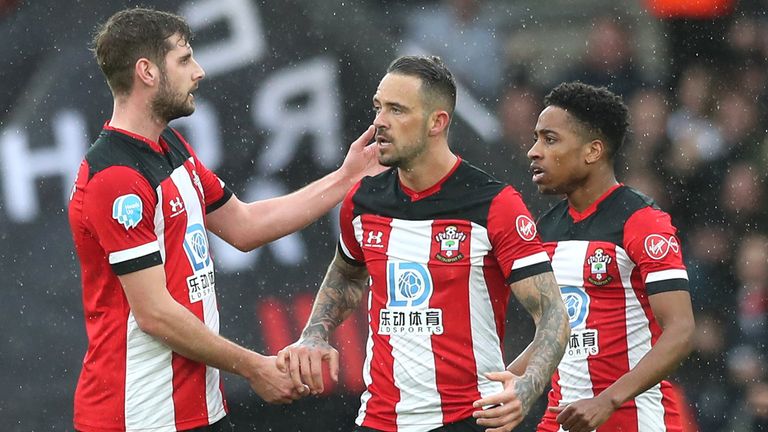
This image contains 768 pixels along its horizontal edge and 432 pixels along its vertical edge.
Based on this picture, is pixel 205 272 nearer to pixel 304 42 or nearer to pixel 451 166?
pixel 451 166

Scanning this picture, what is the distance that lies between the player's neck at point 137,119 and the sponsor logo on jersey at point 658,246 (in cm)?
187

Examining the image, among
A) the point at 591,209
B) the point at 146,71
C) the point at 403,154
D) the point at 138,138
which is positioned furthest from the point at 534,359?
the point at 146,71

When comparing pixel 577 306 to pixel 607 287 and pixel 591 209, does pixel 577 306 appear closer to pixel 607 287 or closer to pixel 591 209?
pixel 607 287

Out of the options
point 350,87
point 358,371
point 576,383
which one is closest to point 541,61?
point 350,87

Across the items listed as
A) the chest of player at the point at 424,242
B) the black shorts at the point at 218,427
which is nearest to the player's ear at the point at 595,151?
the chest of player at the point at 424,242

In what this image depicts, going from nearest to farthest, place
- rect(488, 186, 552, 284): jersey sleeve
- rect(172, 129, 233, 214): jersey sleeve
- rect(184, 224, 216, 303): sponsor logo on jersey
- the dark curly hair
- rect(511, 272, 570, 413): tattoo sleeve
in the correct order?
1. rect(511, 272, 570, 413): tattoo sleeve
2. rect(488, 186, 552, 284): jersey sleeve
3. rect(184, 224, 216, 303): sponsor logo on jersey
4. rect(172, 129, 233, 214): jersey sleeve
5. the dark curly hair

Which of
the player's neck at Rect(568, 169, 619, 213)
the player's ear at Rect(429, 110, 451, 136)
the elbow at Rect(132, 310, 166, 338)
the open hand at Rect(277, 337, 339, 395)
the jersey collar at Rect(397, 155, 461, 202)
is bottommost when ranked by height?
the open hand at Rect(277, 337, 339, 395)

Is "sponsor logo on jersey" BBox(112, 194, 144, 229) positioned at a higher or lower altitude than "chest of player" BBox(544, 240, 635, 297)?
higher

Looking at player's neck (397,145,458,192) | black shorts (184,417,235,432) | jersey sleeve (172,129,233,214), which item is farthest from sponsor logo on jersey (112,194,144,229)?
player's neck (397,145,458,192)

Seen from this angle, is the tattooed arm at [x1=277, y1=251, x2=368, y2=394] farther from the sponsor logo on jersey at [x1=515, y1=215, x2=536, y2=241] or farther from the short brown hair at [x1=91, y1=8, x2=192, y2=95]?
the short brown hair at [x1=91, y1=8, x2=192, y2=95]

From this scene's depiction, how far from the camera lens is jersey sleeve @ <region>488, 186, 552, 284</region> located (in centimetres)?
468

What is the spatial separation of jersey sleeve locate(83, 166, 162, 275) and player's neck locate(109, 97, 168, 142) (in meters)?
0.24

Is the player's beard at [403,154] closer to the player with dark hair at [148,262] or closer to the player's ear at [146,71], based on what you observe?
the player with dark hair at [148,262]

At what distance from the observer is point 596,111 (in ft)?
18.4
